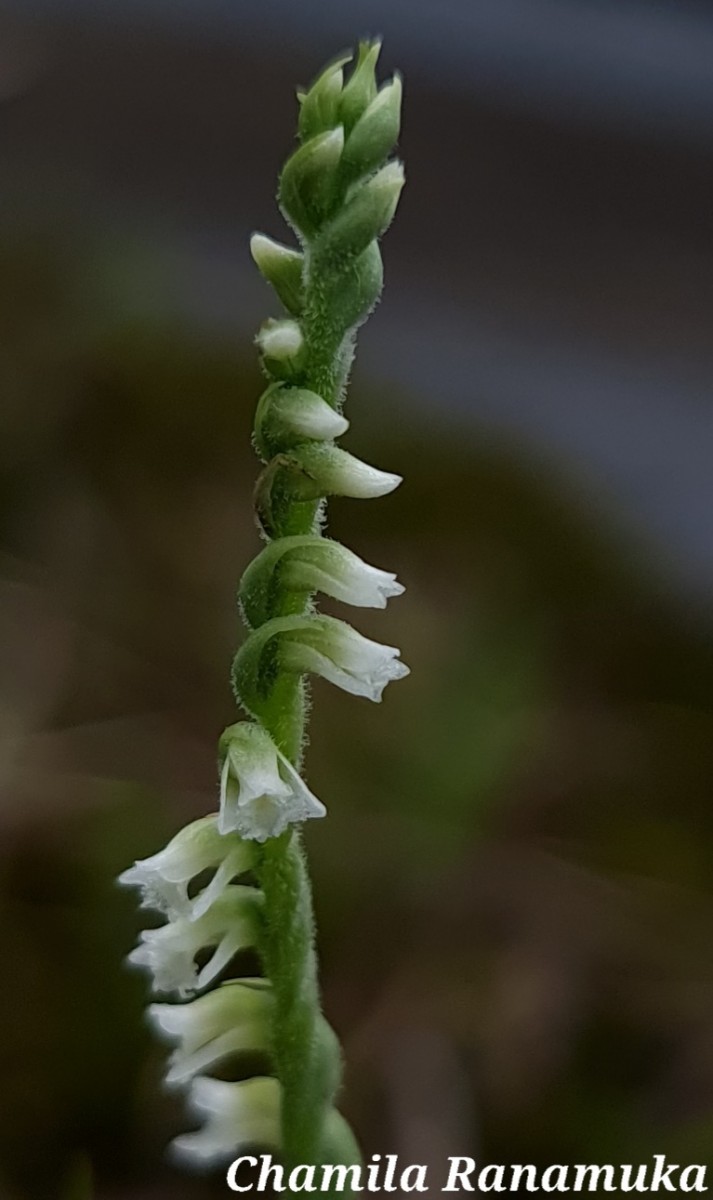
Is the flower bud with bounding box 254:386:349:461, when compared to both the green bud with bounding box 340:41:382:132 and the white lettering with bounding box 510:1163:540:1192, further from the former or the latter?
the white lettering with bounding box 510:1163:540:1192

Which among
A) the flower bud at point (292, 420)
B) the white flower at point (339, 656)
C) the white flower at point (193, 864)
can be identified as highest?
the flower bud at point (292, 420)

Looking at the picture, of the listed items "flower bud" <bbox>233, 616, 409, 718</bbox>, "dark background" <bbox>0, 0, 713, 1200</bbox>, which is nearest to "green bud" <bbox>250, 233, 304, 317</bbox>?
"flower bud" <bbox>233, 616, 409, 718</bbox>

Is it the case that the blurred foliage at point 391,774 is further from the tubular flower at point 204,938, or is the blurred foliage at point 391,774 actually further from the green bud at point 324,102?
the green bud at point 324,102

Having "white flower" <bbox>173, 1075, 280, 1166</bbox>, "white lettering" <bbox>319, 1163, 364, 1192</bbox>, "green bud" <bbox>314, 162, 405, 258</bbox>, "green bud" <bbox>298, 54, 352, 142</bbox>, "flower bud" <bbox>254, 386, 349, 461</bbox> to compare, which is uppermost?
"green bud" <bbox>298, 54, 352, 142</bbox>

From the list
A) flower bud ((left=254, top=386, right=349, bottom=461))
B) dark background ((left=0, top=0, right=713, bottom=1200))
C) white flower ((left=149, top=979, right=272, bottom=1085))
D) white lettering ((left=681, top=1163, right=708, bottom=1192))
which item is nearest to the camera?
flower bud ((left=254, top=386, right=349, bottom=461))

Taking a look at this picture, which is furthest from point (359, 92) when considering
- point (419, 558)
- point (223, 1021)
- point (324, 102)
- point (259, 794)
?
point (419, 558)

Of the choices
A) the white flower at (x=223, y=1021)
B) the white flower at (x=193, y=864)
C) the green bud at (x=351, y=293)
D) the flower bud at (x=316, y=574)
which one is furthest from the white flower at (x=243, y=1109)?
the green bud at (x=351, y=293)

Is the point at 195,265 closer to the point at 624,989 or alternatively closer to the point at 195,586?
the point at 195,586
